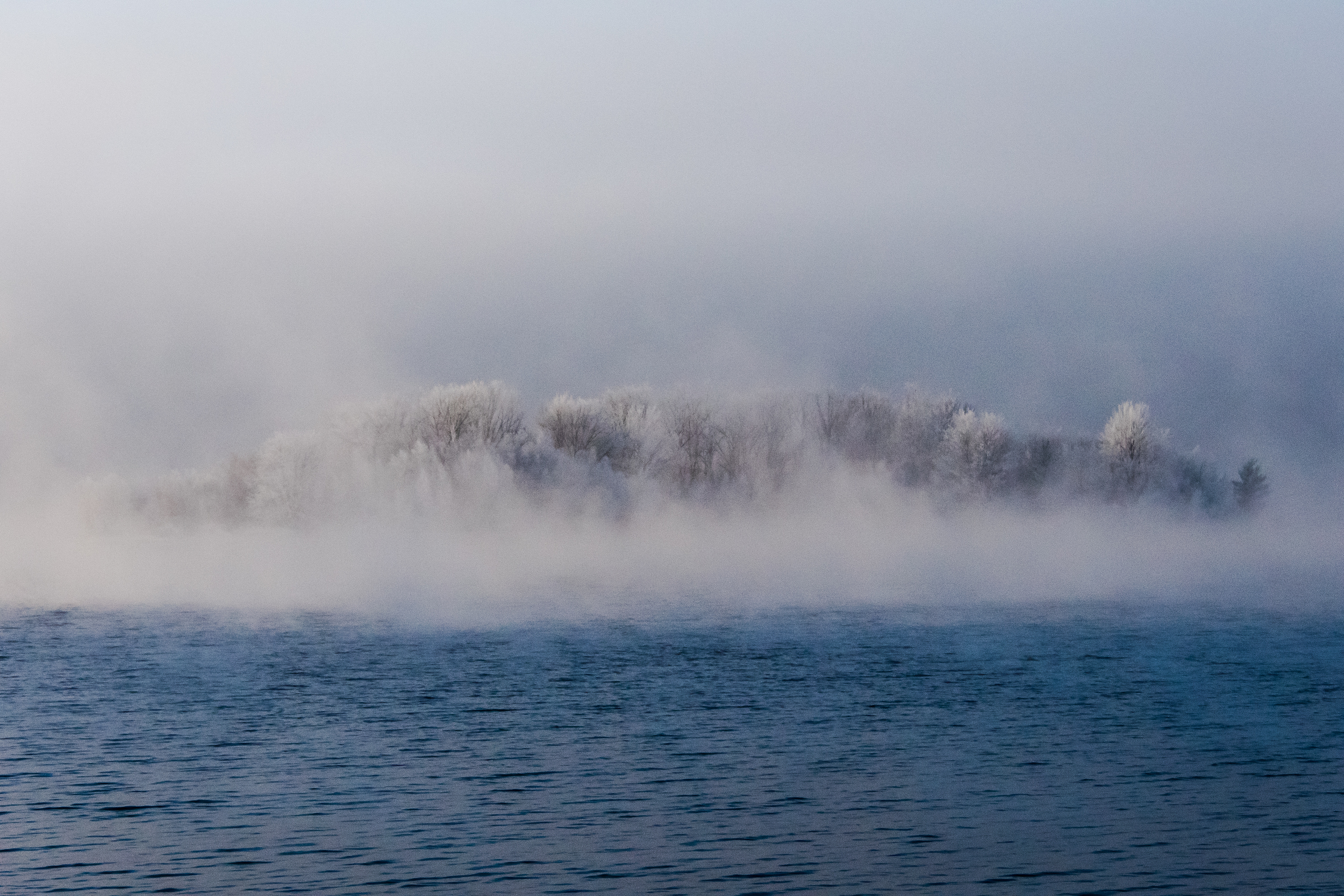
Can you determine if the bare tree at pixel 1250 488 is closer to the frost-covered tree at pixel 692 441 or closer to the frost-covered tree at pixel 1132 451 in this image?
the frost-covered tree at pixel 1132 451

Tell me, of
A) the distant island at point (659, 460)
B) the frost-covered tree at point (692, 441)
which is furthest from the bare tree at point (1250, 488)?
the frost-covered tree at point (692, 441)

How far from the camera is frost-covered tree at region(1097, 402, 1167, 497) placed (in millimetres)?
109688

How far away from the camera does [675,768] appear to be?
28609mm

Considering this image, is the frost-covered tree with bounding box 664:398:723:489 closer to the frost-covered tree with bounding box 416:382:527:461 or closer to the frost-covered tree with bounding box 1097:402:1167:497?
the frost-covered tree with bounding box 416:382:527:461

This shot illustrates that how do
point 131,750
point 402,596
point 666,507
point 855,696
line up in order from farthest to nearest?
point 666,507
point 402,596
point 855,696
point 131,750

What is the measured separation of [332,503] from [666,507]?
79.4ft

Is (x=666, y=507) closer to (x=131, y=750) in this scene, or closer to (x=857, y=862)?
(x=131, y=750)

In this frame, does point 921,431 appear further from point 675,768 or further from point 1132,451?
point 675,768

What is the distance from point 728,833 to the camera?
922 inches

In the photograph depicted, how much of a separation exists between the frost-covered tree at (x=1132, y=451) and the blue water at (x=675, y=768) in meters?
60.8

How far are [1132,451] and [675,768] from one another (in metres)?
88.7

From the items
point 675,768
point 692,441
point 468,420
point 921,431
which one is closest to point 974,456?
point 921,431

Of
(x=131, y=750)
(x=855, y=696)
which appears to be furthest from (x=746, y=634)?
(x=131, y=750)

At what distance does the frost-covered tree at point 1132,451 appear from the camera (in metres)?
110
